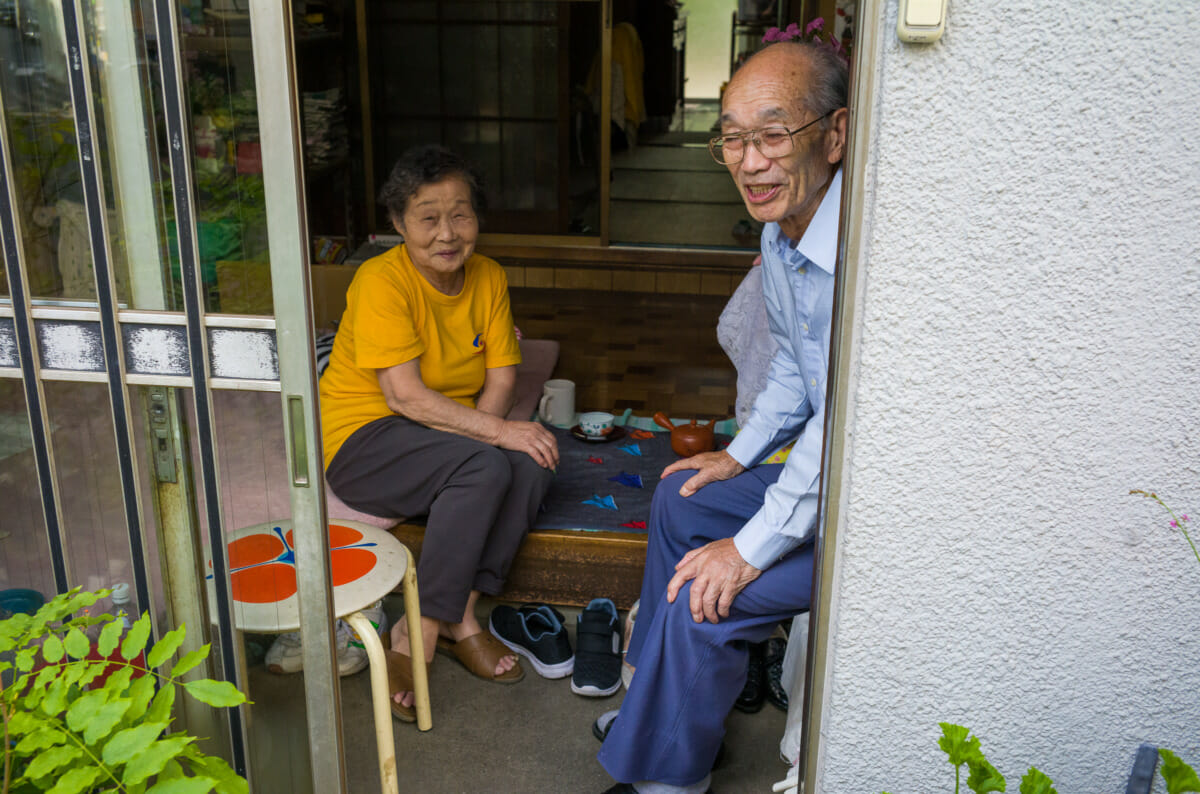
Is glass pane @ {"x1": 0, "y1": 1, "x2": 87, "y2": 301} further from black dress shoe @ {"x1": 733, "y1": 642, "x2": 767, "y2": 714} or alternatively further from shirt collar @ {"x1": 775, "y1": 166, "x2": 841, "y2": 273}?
black dress shoe @ {"x1": 733, "y1": 642, "x2": 767, "y2": 714}

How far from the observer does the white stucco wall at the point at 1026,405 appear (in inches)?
42.9

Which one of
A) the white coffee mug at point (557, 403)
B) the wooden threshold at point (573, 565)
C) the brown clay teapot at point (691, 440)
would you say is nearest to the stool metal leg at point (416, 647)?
the wooden threshold at point (573, 565)

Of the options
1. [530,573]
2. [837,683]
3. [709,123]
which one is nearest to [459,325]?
[530,573]

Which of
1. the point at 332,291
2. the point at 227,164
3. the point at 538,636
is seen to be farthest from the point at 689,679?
the point at 332,291

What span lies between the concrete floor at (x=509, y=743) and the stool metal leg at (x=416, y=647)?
46 millimetres

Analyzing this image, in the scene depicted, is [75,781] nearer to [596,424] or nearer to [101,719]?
[101,719]

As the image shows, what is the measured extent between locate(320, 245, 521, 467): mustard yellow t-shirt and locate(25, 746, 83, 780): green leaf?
4.37 feet

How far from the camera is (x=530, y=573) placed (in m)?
2.47

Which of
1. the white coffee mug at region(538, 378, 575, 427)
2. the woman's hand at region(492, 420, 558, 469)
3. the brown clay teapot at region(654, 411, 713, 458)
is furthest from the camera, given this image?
the white coffee mug at region(538, 378, 575, 427)

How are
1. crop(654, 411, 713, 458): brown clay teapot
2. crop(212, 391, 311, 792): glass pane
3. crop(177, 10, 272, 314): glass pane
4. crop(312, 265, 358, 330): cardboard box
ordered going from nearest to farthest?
crop(177, 10, 272, 314): glass pane, crop(212, 391, 311, 792): glass pane, crop(654, 411, 713, 458): brown clay teapot, crop(312, 265, 358, 330): cardboard box

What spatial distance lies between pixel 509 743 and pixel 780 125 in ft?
4.30

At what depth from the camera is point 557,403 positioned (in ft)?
10.3

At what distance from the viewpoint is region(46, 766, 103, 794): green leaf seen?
94 centimetres

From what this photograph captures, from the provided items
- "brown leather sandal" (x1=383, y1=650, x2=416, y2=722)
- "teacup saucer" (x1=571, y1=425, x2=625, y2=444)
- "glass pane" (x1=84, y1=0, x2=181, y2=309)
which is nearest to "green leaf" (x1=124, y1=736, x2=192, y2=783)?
"glass pane" (x1=84, y1=0, x2=181, y2=309)
